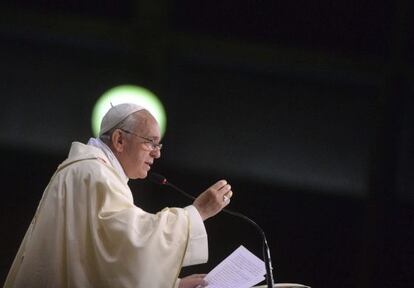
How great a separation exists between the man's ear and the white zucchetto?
2.1 inches

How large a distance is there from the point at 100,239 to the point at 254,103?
13.3 feet

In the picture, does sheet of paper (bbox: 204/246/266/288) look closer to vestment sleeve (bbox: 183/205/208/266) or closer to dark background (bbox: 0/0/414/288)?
vestment sleeve (bbox: 183/205/208/266)

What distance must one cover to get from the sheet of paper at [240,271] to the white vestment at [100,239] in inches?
4.6

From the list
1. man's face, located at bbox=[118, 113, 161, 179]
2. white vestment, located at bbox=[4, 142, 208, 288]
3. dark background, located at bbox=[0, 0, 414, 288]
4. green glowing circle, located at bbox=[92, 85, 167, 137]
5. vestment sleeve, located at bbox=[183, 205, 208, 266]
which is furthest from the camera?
dark background, located at bbox=[0, 0, 414, 288]

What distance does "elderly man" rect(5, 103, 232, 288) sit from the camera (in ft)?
8.48

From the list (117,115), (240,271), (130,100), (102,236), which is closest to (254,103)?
(130,100)

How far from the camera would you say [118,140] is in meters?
3.07

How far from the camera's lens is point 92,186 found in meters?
2.72

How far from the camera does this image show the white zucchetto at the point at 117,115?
10.2 ft

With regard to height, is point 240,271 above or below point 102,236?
below

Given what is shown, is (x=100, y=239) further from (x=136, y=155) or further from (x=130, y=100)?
(x=130, y=100)

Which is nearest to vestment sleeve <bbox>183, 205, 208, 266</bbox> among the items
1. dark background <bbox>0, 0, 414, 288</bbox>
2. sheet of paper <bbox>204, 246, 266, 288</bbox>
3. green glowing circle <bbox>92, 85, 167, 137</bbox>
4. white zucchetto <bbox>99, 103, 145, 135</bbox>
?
sheet of paper <bbox>204, 246, 266, 288</bbox>

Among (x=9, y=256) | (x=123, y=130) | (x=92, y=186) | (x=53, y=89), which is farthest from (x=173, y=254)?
(x=53, y=89)

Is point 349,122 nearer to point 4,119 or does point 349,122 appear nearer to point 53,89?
point 53,89
